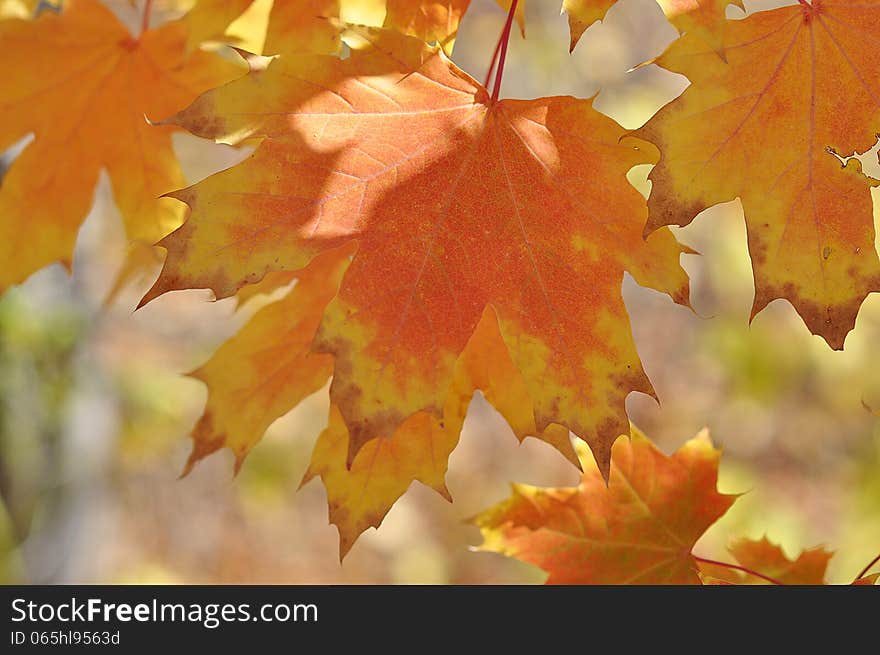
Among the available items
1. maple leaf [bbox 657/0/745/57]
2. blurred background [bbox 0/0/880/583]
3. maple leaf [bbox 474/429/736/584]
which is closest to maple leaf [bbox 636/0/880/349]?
maple leaf [bbox 657/0/745/57]

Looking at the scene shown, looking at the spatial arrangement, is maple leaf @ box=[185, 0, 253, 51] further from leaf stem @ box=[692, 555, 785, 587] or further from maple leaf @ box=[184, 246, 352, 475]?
leaf stem @ box=[692, 555, 785, 587]

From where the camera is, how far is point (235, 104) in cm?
69

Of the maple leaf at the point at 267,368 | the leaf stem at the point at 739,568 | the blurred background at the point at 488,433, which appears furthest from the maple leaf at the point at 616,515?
the blurred background at the point at 488,433

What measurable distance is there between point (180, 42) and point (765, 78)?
Answer: 2.12ft

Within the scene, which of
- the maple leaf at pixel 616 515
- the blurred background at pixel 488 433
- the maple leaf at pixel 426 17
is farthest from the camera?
the blurred background at pixel 488 433

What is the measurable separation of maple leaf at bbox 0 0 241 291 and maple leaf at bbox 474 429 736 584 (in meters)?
0.53

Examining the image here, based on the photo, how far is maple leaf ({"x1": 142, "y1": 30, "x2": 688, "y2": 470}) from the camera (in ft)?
2.18

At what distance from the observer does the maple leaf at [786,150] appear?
65cm

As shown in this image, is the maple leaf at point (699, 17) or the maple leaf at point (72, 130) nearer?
the maple leaf at point (699, 17)

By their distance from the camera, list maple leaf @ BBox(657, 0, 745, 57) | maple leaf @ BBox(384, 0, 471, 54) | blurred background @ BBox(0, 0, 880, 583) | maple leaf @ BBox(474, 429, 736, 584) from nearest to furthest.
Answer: maple leaf @ BBox(657, 0, 745, 57) → maple leaf @ BBox(384, 0, 471, 54) → maple leaf @ BBox(474, 429, 736, 584) → blurred background @ BBox(0, 0, 880, 583)

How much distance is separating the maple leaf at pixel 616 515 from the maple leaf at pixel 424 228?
272mm

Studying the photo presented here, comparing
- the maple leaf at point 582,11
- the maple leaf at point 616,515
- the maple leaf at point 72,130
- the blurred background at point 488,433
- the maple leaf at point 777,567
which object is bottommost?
the blurred background at point 488,433

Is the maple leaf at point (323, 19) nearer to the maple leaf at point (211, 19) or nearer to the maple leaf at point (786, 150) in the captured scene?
the maple leaf at point (211, 19)
